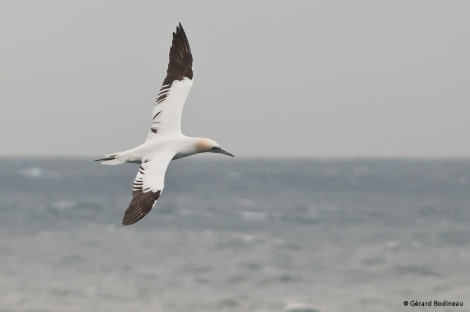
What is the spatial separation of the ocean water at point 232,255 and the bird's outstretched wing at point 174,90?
2408mm

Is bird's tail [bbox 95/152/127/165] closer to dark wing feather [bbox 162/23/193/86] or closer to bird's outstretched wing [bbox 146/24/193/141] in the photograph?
bird's outstretched wing [bbox 146/24/193/141]

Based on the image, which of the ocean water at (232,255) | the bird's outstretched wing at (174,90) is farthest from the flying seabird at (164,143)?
the ocean water at (232,255)

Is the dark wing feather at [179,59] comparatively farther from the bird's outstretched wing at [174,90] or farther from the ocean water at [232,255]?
the ocean water at [232,255]

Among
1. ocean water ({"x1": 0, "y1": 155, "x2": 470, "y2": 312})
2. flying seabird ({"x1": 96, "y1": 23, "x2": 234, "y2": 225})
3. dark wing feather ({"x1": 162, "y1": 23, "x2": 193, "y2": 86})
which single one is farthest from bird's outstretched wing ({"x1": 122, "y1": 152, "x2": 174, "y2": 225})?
ocean water ({"x1": 0, "y1": 155, "x2": 470, "y2": 312})

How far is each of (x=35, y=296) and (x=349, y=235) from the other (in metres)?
26.0

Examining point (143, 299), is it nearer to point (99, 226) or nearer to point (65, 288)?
point (65, 288)

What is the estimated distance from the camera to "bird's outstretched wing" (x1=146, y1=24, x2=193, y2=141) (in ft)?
57.7

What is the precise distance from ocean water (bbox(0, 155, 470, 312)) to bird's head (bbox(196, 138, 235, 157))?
9.23ft

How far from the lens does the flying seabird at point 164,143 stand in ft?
51.8

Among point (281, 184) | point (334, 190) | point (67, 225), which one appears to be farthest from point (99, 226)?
point (281, 184)

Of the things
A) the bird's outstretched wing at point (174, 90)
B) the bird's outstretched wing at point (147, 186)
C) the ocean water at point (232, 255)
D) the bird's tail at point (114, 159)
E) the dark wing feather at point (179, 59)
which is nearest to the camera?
the bird's outstretched wing at point (147, 186)

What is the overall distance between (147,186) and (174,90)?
3009 millimetres

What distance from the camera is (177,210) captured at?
7194 cm

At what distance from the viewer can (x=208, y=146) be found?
672 inches
